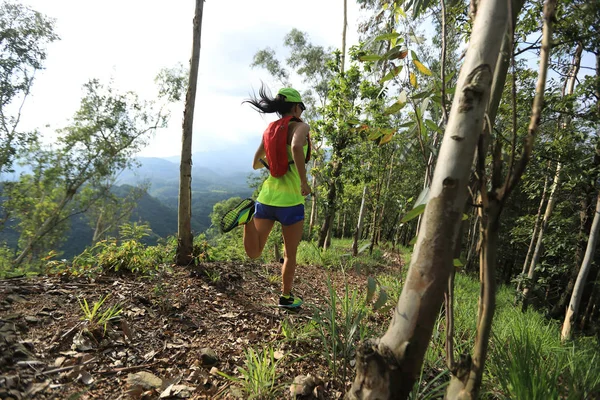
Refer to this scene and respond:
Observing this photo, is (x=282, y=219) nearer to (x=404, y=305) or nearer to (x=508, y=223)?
(x=404, y=305)

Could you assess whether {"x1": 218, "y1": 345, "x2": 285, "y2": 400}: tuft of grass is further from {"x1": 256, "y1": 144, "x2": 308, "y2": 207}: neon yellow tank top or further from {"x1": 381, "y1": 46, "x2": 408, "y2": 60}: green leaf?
{"x1": 381, "y1": 46, "x2": 408, "y2": 60}: green leaf

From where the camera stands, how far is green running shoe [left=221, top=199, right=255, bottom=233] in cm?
261

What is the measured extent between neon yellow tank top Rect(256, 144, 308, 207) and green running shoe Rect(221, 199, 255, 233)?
231 millimetres

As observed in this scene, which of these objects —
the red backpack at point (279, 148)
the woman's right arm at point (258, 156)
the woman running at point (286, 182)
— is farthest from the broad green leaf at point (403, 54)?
the woman's right arm at point (258, 156)

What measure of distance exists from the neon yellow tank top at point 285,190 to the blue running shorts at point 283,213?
0.11 feet

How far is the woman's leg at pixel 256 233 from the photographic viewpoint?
98.0 inches

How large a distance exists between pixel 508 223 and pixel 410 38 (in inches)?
653

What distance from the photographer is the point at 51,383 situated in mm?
1377

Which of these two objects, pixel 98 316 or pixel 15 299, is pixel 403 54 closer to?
pixel 98 316

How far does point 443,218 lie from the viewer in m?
0.80

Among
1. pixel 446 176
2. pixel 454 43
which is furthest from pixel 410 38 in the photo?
pixel 454 43

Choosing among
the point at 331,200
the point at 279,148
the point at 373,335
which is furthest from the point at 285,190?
the point at 331,200

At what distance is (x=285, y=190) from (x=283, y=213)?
0.19 metres

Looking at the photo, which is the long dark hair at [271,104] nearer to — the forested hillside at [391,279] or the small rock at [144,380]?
the forested hillside at [391,279]
